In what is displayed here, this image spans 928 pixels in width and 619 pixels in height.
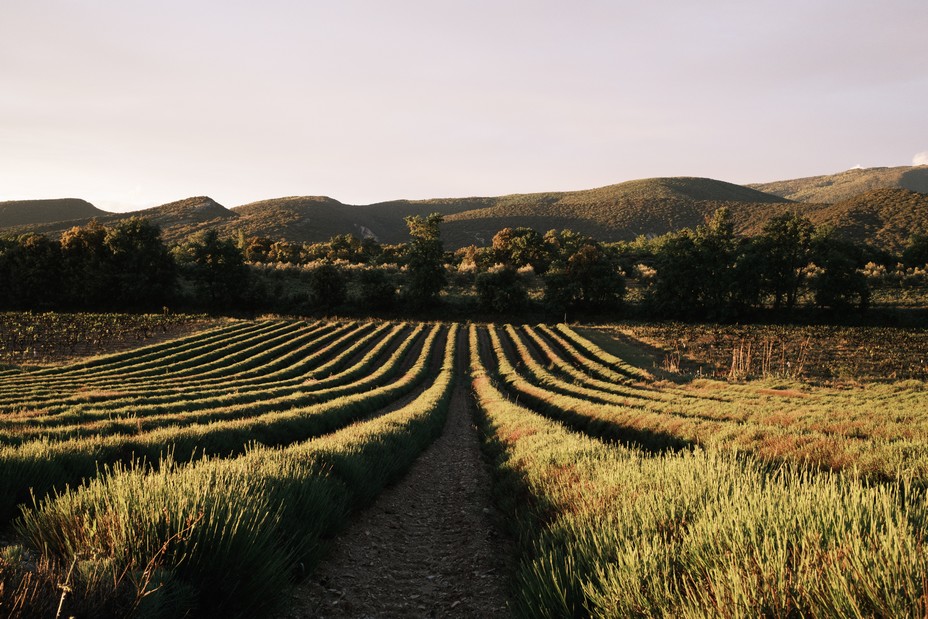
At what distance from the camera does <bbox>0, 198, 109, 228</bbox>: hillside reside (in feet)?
479

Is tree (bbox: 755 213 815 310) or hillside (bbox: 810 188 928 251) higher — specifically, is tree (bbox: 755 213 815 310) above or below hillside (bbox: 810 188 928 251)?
below

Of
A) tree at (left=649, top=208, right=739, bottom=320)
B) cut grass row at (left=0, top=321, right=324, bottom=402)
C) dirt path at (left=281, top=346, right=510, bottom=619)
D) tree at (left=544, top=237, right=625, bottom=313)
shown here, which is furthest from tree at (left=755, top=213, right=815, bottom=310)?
dirt path at (left=281, top=346, right=510, bottom=619)

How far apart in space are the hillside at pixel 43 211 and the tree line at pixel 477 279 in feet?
323

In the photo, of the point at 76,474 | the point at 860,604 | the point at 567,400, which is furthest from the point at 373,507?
the point at 567,400

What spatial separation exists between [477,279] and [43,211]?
167 m

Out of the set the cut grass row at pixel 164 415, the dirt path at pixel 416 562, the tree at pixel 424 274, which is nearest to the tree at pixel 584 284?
the tree at pixel 424 274

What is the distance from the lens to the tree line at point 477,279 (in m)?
64.1

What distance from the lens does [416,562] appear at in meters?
6.00

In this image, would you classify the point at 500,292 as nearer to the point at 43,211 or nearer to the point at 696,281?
the point at 696,281

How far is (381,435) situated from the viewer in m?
10.0

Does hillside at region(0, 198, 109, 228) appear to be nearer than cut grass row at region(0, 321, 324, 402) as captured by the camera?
No

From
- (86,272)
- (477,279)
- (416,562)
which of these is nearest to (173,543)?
(416,562)

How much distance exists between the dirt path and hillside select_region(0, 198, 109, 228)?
610ft

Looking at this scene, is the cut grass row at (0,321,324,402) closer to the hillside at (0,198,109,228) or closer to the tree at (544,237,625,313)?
the tree at (544,237,625,313)
